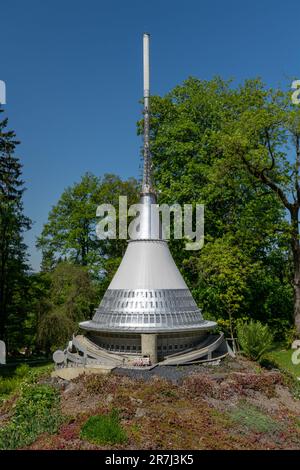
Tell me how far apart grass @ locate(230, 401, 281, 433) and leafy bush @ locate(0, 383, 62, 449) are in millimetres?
5562

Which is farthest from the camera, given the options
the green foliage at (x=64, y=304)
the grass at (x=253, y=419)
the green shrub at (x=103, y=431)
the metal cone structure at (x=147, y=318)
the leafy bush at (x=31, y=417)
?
the green foliage at (x=64, y=304)

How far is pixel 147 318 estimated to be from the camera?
2000 cm

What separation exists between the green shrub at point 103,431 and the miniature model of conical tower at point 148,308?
710cm

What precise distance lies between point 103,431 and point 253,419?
5.12 m

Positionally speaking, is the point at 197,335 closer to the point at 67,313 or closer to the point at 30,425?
the point at 30,425

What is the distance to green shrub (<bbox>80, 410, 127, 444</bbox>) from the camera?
11562mm

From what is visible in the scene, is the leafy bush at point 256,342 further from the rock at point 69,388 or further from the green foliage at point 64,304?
the green foliage at point 64,304

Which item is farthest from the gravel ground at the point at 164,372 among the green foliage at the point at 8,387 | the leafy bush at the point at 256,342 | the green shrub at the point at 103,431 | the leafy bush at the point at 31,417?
the green foliage at the point at 8,387

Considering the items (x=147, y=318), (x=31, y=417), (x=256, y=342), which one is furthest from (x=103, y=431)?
(x=256, y=342)

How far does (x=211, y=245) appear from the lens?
97.3 ft

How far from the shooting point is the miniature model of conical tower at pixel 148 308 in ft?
65.5

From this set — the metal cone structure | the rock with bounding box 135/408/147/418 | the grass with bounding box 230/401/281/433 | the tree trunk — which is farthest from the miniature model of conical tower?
the tree trunk

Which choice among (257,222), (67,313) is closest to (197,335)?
A: (257,222)

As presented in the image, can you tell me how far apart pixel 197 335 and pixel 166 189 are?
1386cm
